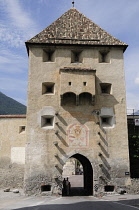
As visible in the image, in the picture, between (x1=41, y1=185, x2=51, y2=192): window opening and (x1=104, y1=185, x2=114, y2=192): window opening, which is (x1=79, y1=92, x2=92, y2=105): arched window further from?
(x1=41, y1=185, x2=51, y2=192): window opening

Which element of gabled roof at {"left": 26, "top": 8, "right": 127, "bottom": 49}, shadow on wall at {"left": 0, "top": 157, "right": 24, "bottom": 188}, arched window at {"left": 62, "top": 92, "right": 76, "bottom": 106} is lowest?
shadow on wall at {"left": 0, "top": 157, "right": 24, "bottom": 188}

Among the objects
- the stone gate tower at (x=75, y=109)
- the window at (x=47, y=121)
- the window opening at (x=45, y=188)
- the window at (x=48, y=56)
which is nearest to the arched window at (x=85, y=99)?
the stone gate tower at (x=75, y=109)

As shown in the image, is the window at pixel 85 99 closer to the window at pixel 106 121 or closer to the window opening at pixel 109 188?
the window at pixel 106 121

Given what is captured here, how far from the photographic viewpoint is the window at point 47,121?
1736 cm

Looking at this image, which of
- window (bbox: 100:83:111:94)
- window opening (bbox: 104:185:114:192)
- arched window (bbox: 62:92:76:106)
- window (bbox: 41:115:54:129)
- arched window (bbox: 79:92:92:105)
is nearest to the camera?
window opening (bbox: 104:185:114:192)

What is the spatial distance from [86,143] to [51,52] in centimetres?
767

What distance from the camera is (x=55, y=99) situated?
58.0 feet

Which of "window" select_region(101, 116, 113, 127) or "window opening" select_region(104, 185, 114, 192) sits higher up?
"window" select_region(101, 116, 113, 127)

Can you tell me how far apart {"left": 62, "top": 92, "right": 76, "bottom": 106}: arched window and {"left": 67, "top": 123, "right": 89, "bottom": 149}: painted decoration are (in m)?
1.60

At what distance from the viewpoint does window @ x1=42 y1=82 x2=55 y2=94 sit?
18.1 meters

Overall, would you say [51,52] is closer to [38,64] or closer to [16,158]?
[38,64]

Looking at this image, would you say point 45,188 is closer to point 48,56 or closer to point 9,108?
point 48,56

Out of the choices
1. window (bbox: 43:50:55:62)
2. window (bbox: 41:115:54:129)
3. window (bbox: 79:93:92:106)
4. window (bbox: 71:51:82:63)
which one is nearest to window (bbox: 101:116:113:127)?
window (bbox: 79:93:92:106)

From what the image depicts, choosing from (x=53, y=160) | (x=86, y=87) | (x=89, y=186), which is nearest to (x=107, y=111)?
(x=86, y=87)
